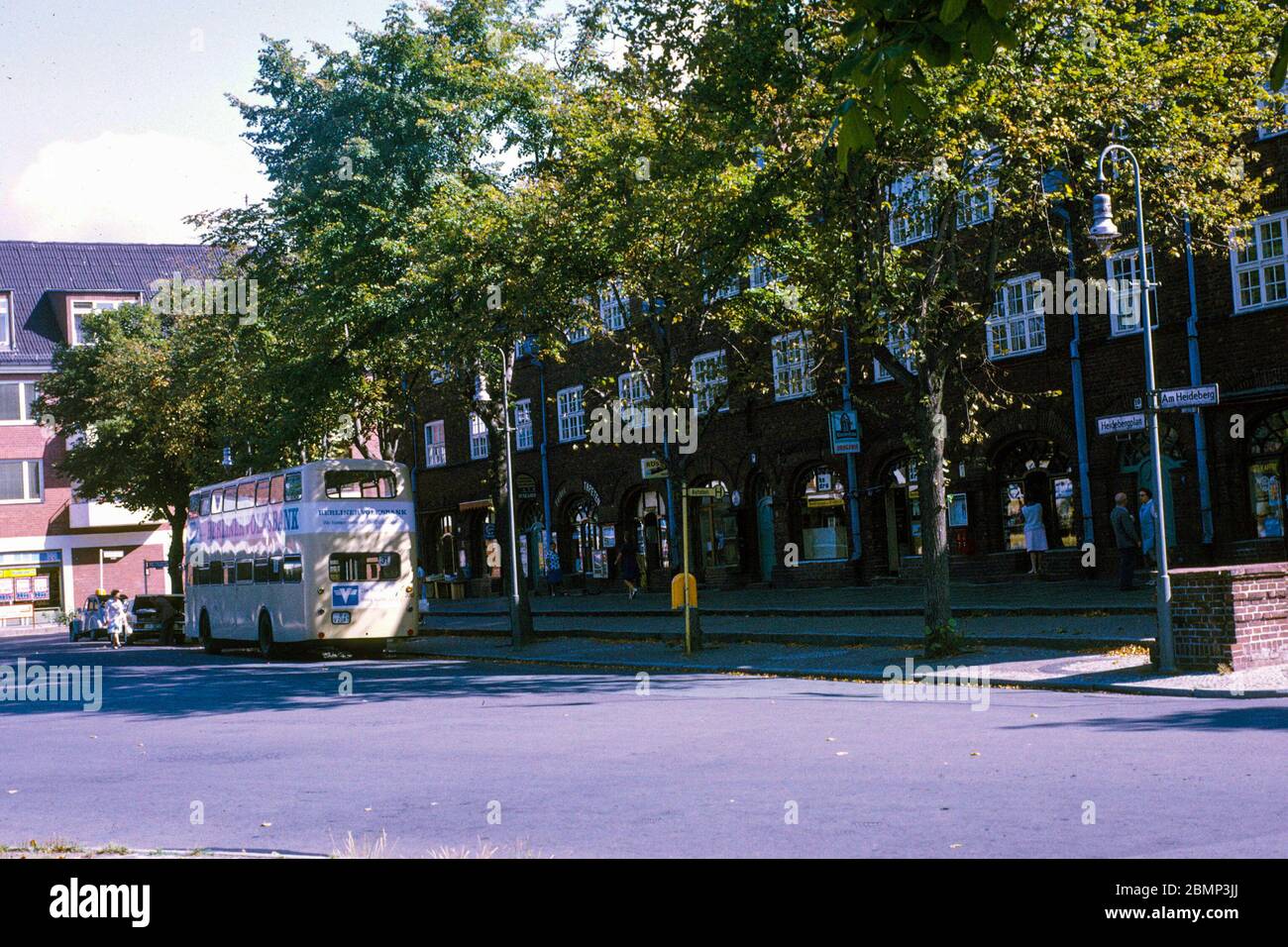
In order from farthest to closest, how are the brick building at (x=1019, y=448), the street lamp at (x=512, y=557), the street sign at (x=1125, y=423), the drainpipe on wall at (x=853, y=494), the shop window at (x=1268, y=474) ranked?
the drainpipe on wall at (x=853, y=494) → the street lamp at (x=512, y=557) → the brick building at (x=1019, y=448) → the shop window at (x=1268, y=474) → the street sign at (x=1125, y=423)

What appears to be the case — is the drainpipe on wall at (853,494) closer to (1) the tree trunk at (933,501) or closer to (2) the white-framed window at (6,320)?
(1) the tree trunk at (933,501)

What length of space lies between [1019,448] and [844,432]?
14.5 feet

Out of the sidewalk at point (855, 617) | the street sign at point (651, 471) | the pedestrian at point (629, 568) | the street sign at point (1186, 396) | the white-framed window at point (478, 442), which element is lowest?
the sidewalk at point (855, 617)

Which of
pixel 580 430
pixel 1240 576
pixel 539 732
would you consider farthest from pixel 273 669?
pixel 580 430

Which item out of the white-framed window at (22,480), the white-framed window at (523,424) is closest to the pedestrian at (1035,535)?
the white-framed window at (523,424)

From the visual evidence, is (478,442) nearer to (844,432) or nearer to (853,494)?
(853,494)

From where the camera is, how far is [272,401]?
110ft

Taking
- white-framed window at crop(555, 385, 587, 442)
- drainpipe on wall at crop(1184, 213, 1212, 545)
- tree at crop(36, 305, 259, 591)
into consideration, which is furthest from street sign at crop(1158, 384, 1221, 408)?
white-framed window at crop(555, 385, 587, 442)

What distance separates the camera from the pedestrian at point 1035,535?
31547 millimetres

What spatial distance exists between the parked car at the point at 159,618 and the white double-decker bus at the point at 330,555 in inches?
455

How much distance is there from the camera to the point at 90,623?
46250mm

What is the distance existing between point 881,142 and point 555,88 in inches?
466

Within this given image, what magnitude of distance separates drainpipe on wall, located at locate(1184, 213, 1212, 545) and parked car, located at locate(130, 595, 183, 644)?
2885 cm
